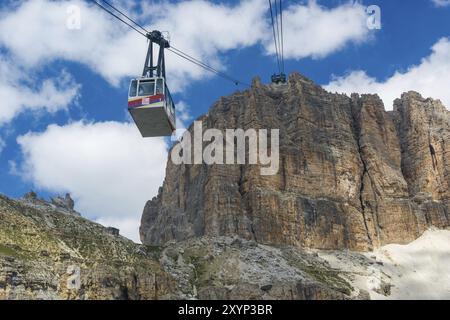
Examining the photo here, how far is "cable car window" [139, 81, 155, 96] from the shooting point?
59875mm

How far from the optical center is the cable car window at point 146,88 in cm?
5988

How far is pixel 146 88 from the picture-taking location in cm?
6025

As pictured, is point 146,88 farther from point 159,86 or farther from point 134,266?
point 134,266

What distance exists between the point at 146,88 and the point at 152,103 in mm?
2113

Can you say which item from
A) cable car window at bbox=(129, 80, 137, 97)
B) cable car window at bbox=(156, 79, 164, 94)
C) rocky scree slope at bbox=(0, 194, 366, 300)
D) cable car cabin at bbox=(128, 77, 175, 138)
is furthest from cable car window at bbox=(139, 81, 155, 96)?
rocky scree slope at bbox=(0, 194, 366, 300)

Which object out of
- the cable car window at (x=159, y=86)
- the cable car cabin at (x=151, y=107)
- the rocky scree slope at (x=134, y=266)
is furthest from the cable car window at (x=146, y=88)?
the rocky scree slope at (x=134, y=266)

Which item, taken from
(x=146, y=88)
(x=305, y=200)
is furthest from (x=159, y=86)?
(x=305, y=200)

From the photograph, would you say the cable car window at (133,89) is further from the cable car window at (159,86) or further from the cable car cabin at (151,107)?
the cable car window at (159,86)

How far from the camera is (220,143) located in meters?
188

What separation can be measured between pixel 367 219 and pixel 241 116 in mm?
46284

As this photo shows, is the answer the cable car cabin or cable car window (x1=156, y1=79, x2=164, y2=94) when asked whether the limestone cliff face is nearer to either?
the cable car cabin

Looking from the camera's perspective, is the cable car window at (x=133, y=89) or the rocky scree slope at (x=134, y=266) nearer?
the cable car window at (x=133, y=89)

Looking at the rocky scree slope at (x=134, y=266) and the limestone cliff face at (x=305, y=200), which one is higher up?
the limestone cliff face at (x=305, y=200)
